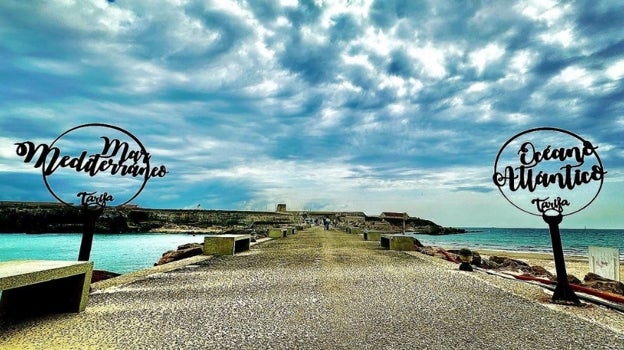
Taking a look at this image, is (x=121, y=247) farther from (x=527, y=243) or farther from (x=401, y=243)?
(x=527, y=243)

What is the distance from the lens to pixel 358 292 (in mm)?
5801

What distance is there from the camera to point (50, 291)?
455 centimetres

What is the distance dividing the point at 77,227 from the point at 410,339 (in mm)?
83382

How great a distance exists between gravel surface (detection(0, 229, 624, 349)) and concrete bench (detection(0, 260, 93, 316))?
0.77 ft

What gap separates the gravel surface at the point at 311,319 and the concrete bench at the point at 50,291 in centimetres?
24

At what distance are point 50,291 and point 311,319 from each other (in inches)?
129

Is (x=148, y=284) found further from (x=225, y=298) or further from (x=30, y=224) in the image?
(x=30, y=224)

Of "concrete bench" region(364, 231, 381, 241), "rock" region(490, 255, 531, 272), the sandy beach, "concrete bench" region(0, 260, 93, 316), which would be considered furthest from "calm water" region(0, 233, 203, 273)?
the sandy beach

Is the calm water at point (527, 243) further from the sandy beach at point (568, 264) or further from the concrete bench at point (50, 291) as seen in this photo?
the concrete bench at point (50, 291)

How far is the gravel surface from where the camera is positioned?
11.3ft

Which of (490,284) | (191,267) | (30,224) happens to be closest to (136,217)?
(30,224)

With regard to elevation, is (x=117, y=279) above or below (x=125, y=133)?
below

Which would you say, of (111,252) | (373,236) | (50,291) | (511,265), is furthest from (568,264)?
(111,252)

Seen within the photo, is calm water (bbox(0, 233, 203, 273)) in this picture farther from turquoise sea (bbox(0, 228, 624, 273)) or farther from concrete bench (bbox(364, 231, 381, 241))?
concrete bench (bbox(364, 231, 381, 241))
